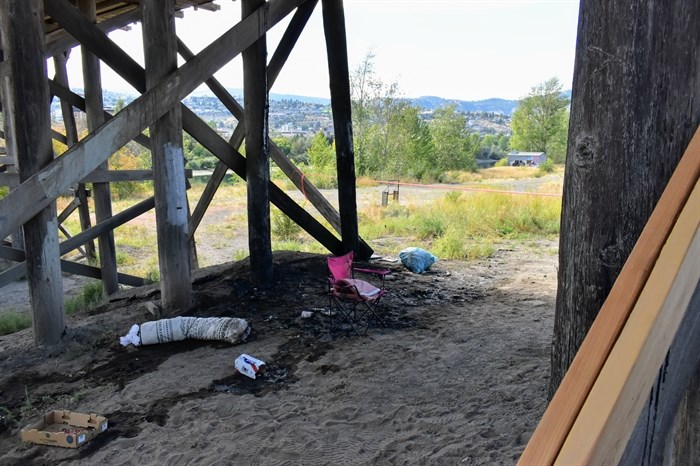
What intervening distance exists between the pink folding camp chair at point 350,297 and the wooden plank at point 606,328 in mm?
4170

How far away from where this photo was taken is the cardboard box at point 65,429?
342 centimetres

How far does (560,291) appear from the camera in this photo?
4.93 ft

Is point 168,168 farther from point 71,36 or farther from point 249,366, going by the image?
point 71,36

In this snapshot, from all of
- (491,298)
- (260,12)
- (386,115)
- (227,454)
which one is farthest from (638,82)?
(386,115)

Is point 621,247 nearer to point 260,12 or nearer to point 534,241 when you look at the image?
point 260,12

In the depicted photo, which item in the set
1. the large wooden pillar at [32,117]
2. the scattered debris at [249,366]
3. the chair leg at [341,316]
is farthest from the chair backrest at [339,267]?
the large wooden pillar at [32,117]

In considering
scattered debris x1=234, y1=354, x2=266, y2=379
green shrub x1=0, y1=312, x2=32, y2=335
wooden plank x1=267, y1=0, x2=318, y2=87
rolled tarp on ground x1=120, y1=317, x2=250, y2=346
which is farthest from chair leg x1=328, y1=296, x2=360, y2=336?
green shrub x1=0, y1=312, x2=32, y2=335

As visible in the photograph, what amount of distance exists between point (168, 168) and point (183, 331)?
1.43 meters

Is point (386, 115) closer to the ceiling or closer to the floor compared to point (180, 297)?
closer to the ceiling

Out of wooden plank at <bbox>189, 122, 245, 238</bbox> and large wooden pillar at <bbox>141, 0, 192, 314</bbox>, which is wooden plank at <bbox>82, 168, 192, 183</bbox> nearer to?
wooden plank at <bbox>189, 122, 245, 238</bbox>

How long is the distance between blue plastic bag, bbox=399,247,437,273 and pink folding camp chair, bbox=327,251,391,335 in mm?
1388

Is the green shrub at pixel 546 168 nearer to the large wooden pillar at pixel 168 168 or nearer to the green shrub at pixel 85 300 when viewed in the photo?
the green shrub at pixel 85 300

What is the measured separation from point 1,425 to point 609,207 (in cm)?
401

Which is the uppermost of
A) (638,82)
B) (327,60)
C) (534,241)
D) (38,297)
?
(327,60)
